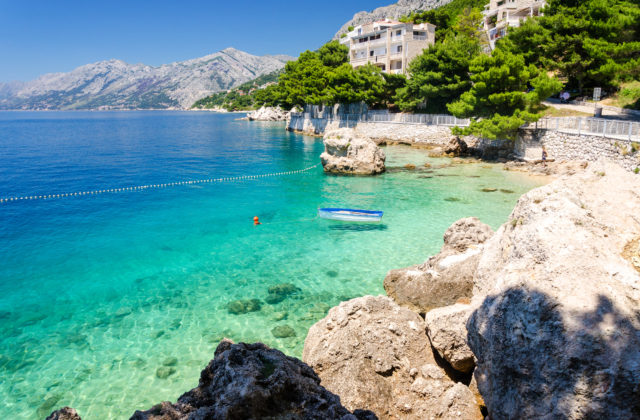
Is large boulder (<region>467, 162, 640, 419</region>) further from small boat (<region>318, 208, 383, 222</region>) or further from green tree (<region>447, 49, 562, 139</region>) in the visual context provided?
green tree (<region>447, 49, 562, 139</region>)

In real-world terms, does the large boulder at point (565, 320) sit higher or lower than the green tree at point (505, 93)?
lower

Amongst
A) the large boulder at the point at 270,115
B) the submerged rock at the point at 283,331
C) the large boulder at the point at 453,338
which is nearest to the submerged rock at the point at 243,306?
the submerged rock at the point at 283,331

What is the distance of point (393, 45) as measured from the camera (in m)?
69.1

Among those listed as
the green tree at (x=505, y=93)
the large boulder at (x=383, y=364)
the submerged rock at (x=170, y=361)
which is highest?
the green tree at (x=505, y=93)

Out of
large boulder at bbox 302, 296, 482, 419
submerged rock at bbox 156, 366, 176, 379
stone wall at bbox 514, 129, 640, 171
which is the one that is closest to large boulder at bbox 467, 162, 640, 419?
large boulder at bbox 302, 296, 482, 419

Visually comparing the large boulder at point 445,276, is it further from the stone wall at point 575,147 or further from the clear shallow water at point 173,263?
the stone wall at point 575,147

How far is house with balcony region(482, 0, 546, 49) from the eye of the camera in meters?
66.9

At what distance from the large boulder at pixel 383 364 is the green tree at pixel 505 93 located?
31136 mm

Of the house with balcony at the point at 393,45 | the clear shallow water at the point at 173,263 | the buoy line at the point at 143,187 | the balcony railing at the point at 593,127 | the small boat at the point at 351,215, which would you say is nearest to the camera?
the clear shallow water at the point at 173,263

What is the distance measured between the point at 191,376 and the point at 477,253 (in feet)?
30.6

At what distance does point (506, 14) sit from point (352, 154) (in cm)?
6135

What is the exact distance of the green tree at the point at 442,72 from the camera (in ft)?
154

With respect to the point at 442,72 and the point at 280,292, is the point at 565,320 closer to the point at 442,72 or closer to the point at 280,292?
the point at 280,292

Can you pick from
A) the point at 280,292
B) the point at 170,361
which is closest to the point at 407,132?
the point at 280,292
